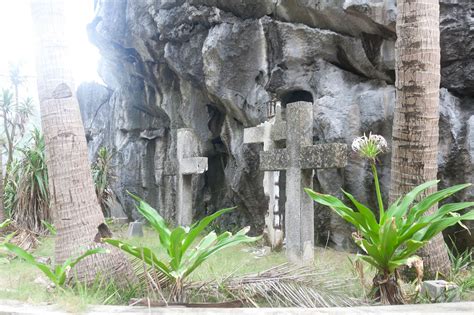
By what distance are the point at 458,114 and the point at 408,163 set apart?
3755mm

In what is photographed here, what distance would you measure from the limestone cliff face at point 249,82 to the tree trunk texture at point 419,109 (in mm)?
1525

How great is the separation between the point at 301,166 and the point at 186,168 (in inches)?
137

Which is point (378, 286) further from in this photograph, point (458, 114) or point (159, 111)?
point (159, 111)

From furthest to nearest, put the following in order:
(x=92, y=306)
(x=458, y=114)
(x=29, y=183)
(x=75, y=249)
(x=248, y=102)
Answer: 1. (x=248, y=102)
2. (x=29, y=183)
3. (x=458, y=114)
4. (x=75, y=249)
5. (x=92, y=306)

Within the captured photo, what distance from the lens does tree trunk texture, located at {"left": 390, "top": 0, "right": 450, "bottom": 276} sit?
4059 mm

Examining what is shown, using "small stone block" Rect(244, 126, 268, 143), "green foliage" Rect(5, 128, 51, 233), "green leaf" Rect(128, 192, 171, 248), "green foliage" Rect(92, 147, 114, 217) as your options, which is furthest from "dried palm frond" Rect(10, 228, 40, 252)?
"green leaf" Rect(128, 192, 171, 248)

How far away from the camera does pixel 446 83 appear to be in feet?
24.4

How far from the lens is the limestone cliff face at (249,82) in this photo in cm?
742

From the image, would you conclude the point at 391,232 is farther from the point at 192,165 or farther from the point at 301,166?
the point at 192,165

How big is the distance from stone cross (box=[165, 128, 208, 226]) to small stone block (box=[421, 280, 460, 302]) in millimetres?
6208

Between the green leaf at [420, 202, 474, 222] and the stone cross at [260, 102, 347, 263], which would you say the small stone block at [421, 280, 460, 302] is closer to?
the green leaf at [420, 202, 474, 222]

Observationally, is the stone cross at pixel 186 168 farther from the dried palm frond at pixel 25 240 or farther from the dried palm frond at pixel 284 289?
the dried palm frond at pixel 284 289

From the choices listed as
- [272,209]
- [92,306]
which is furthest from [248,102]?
[92,306]

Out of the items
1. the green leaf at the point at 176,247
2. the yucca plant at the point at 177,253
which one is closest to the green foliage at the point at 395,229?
the yucca plant at the point at 177,253
